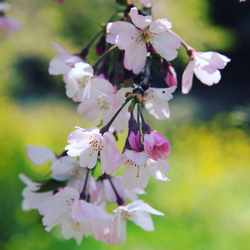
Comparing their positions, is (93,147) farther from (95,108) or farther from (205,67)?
(205,67)

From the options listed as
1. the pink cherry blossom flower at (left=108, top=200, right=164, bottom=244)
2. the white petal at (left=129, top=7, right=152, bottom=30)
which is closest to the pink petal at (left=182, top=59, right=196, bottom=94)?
the white petal at (left=129, top=7, right=152, bottom=30)

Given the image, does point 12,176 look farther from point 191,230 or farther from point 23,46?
point 23,46

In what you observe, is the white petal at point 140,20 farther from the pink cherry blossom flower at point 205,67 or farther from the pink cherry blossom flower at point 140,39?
the pink cherry blossom flower at point 205,67

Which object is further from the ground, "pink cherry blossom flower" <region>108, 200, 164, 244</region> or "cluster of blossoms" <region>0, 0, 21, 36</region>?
"cluster of blossoms" <region>0, 0, 21, 36</region>

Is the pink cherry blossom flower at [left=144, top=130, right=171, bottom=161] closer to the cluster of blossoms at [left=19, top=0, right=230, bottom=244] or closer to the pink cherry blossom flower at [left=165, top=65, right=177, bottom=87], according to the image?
the cluster of blossoms at [left=19, top=0, right=230, bottom=244]

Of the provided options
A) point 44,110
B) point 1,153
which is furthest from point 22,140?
point 44,110

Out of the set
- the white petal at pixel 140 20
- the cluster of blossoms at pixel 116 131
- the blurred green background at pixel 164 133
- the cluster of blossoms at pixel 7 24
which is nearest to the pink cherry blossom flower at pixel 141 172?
the cluster of blossoms at pixel 116 131

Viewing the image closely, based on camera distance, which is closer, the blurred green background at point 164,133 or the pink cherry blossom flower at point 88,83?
the pink cherry blossom flower at point 88,83
